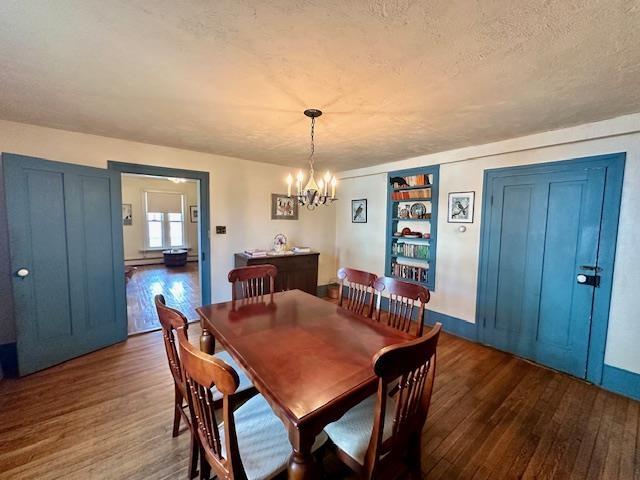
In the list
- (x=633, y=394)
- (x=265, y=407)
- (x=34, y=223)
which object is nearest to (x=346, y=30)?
(x=265, y=407)

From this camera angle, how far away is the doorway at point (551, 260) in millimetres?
2361

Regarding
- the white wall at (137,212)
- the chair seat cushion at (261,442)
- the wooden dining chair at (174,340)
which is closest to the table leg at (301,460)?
the chair seat cushion at (261,442)

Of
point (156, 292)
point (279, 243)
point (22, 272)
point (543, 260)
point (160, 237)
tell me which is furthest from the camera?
point (160, 237)

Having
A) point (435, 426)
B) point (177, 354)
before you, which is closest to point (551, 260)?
point (435, 426)

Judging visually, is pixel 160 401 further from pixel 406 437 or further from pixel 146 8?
pixel 146 8

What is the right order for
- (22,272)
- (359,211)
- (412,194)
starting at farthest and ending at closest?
(359,211)
(412,194)
(22,272)

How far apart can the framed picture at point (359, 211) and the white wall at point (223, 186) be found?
498mm

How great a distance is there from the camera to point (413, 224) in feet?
13.3

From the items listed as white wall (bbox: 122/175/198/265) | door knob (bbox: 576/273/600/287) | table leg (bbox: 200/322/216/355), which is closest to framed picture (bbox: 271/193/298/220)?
table leg (bbox: 200/322/216/355)

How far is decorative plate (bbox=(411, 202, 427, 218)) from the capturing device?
12.6 feet

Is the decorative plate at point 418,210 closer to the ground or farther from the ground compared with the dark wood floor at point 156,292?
farther from the ground

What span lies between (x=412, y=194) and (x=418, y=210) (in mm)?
249

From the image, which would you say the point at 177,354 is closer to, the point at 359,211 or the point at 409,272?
the point at 409,272

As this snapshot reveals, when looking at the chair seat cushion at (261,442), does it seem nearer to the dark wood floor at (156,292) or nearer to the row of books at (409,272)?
the dark wood floor at (156,292)
